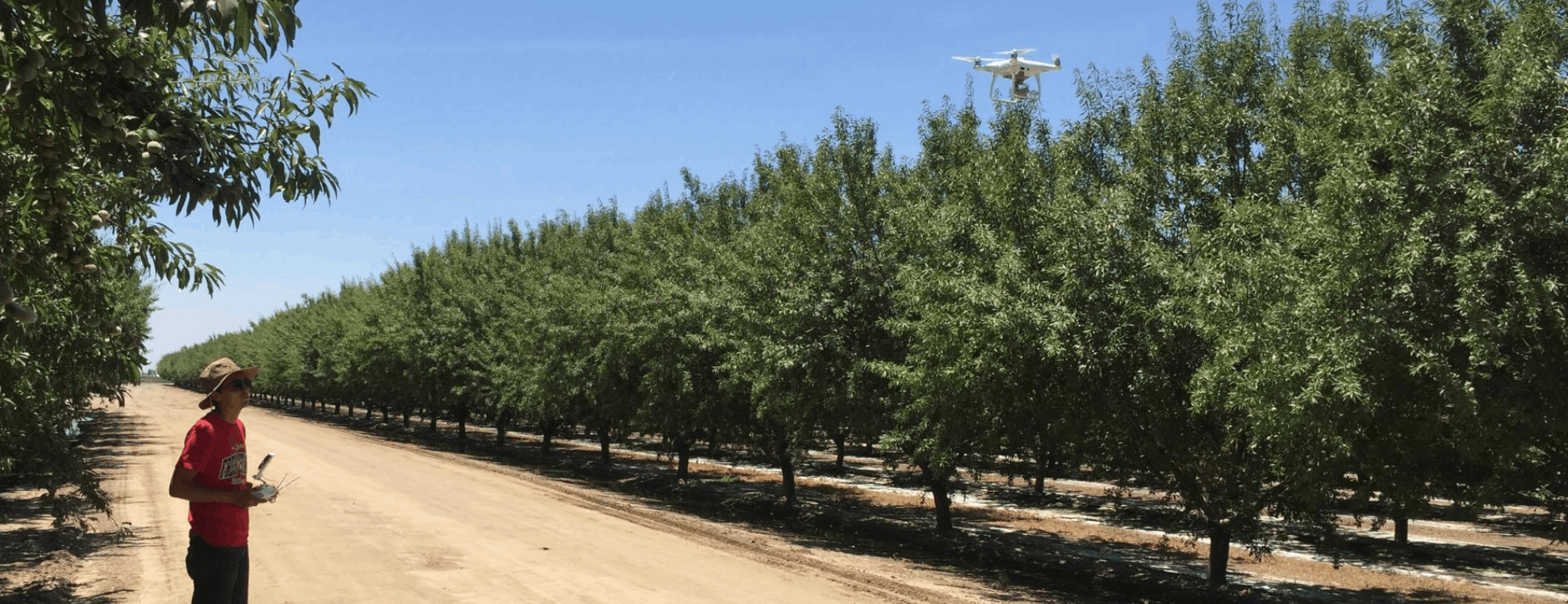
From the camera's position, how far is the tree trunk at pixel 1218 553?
14.5 m

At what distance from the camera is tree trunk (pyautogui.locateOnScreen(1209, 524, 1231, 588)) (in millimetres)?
14469

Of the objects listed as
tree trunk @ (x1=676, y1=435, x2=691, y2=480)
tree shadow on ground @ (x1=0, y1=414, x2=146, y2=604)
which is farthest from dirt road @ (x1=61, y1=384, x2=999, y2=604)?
tree trunk @ (x1=676, y1=435, x2=691, y2=480)

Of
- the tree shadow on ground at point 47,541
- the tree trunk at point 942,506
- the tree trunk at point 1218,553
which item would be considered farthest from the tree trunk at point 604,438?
the tree trunk at point 1218,553

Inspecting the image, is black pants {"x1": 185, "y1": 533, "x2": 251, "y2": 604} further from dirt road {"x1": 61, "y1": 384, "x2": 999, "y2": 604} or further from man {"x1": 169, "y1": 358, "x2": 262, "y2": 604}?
dirt road {"x1": 61, "y1": 384, "x2": 999, "y2": 604}

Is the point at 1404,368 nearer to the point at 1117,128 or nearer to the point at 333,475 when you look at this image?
the point at 1117,128

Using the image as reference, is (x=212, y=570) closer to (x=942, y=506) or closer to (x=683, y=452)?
(x=942, y=506)

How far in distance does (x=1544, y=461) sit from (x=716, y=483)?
78.2 ft

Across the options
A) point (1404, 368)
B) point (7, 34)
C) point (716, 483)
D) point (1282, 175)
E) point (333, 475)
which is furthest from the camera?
point (716, 483)

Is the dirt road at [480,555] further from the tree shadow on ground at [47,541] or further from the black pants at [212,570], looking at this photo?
the black pants at [212,570]

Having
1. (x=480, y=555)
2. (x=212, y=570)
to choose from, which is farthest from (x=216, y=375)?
(x=480, y=555)

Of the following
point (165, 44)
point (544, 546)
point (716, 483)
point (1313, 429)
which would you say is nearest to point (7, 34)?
point (165, 44)

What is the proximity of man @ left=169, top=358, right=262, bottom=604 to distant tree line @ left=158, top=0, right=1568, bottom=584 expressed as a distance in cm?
866

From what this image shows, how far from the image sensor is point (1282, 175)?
41.5 ft

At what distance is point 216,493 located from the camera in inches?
226
